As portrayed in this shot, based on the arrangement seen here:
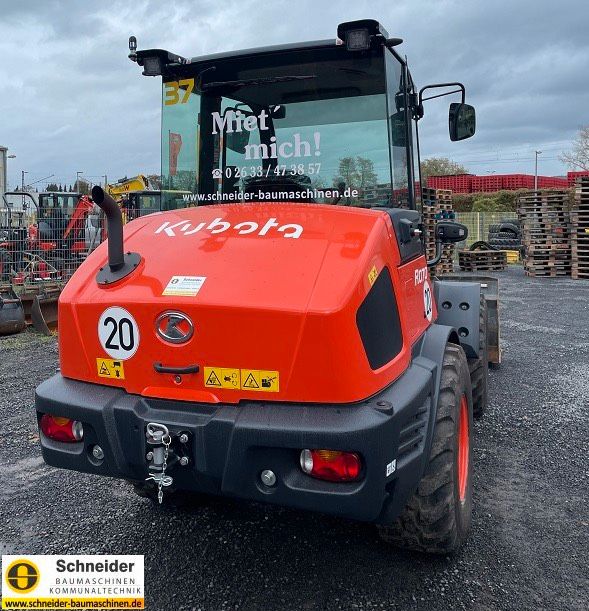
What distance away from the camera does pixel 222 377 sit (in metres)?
2.25

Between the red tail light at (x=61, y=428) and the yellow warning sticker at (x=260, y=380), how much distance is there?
2.56 feet

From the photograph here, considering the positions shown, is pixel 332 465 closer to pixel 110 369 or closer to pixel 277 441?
pixel 277 441

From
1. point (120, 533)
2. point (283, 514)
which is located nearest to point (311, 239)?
point (283, 514)

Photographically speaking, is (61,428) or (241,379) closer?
(241,379)

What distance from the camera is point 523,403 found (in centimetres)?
521

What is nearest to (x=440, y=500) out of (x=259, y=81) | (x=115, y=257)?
(x=115, y=257)

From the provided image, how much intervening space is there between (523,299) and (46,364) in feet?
29.4

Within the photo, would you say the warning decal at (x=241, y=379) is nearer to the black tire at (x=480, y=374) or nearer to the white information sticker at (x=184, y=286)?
the white information sticker at (x=184, y=286)

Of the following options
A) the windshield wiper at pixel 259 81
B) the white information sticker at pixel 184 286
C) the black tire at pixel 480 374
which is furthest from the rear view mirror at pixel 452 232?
the white information sticker at pixel 184 286

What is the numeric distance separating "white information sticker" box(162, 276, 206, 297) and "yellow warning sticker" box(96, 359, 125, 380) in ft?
1.23

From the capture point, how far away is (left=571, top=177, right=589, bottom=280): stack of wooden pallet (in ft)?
47.1

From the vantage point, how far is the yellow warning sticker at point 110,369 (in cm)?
243

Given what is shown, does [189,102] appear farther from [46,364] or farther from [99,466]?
[46,364]

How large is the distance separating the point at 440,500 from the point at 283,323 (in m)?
1.09
